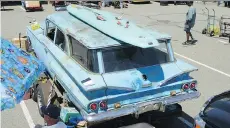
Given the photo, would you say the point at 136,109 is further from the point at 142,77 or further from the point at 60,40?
the point at 60,40

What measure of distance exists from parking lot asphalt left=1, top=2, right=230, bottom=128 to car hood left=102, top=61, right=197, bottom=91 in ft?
6.02

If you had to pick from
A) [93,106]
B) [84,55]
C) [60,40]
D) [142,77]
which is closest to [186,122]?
[142,77]

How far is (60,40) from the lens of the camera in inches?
286

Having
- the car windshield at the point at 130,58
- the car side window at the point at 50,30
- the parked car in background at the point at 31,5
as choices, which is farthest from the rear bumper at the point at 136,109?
the parked car in background at the point at 31,5

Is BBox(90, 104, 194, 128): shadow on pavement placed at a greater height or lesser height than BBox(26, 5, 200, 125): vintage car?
lesser

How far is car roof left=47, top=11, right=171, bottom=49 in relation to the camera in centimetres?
593

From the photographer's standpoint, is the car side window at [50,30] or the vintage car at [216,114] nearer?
the vintage car at [216,114]

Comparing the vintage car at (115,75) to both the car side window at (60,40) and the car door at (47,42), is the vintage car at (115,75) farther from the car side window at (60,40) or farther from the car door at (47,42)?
the car door at (47,42)

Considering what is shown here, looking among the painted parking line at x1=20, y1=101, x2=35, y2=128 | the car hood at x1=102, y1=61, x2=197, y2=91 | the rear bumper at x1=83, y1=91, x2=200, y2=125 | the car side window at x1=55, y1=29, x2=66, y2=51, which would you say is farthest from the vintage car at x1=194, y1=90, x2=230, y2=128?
the painted parking line at x1=20, y1=101, x2=35, y2=128

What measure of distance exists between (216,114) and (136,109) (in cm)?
147

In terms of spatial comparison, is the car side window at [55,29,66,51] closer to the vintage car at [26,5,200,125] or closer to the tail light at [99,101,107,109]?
the vintage car at [26,5,200,125]

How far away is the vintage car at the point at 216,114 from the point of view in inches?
185

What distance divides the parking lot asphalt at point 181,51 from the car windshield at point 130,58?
2060 millimetres

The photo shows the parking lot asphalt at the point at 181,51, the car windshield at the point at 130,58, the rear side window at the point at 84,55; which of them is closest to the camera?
the rear side window at the point at 84,55
